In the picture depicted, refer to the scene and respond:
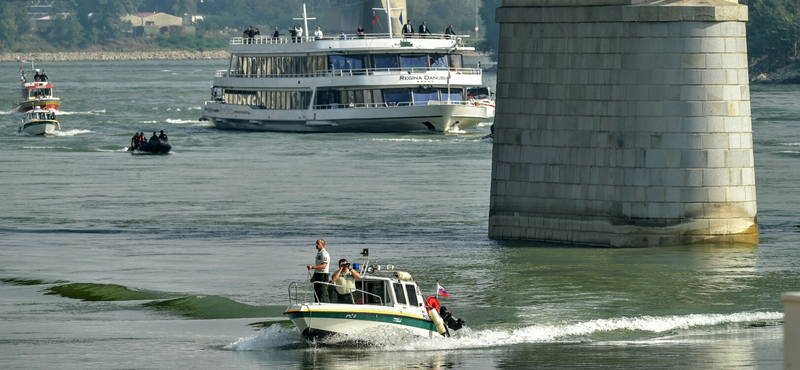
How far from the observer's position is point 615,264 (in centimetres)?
3319

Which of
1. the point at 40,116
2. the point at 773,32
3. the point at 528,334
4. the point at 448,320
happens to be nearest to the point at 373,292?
the point at 448,320

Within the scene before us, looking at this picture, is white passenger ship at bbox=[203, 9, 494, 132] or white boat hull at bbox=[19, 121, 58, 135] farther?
white boat hull at bbox=[19, 121, 58, 135]

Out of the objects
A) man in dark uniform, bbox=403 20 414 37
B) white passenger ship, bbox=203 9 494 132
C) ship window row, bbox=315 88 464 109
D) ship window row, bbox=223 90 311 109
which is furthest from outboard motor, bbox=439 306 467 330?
ship window row, bbox=223 90 311 109

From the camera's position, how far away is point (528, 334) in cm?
2531

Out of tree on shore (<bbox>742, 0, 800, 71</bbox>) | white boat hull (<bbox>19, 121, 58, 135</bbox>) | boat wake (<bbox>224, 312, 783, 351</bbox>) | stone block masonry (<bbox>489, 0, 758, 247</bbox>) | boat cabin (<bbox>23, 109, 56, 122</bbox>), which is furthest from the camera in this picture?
tree on shore (<bbox>742, 0, 800, 71</bbox>)

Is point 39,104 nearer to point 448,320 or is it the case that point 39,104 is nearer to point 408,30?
point 408,30

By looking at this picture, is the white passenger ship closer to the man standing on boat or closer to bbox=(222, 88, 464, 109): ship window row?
bbox=(222, 88, 464, 109): ship window row

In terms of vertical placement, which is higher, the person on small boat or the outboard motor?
the person on small boat

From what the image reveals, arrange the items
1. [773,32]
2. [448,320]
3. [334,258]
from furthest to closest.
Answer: [773,32]
[334,258]
[448,320]

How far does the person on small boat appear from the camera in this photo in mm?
22559

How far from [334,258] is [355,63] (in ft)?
167

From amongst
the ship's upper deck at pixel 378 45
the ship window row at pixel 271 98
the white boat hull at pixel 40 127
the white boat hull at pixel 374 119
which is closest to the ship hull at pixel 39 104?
the white boat hull at pixel 40 127

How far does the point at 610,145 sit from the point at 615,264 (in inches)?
124

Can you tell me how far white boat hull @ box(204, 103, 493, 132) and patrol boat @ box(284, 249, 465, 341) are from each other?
204 feet
